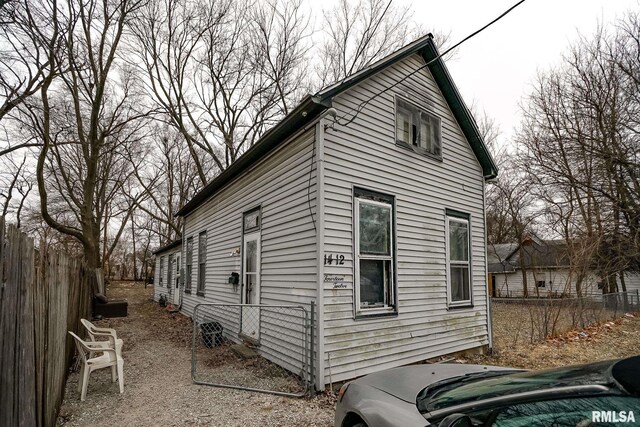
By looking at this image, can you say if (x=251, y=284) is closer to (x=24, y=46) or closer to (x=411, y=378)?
(x=411, y=378)

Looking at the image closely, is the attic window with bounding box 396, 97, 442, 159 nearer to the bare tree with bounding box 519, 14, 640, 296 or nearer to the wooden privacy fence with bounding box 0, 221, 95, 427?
the wooden privacy fence with bounding box 0, 221, 95, 427

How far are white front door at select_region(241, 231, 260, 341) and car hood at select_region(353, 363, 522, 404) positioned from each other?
13.9ft

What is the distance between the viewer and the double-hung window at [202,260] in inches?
437

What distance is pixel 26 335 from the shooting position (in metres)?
2.89

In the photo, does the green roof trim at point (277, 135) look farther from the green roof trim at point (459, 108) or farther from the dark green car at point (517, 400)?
the dark green car at point (517, 400)

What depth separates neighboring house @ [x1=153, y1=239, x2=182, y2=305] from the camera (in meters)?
15.0

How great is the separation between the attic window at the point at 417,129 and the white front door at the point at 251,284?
135 inches

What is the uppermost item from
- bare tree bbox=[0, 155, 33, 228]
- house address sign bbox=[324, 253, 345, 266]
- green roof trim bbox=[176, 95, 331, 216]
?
bare tree bbox=[0, 155, 33, 228]

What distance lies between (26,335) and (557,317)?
36.4ft

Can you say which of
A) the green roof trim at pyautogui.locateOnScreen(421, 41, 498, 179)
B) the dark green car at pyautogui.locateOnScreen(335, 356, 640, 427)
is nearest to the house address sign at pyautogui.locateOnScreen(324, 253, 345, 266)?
the dark green car at pyautogui.locateOnScreen(335, 356, 640, 427)

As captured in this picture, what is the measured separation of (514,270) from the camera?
31.2m

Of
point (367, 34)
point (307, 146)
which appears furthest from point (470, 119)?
point (367, 34)

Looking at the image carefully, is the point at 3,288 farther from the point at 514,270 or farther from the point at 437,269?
the point at 514,270

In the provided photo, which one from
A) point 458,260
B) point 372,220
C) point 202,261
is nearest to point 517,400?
point 372,220
